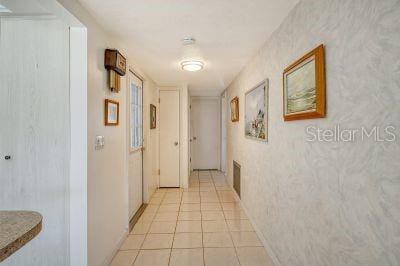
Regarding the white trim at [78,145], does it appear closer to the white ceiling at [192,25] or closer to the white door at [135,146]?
the white ceiling at [192,25]

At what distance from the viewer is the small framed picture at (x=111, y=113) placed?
2031 millimetres

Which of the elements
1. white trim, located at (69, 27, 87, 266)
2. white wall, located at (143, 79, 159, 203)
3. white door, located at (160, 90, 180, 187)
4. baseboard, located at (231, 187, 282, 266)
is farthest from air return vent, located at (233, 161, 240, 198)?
white trim, located at (69, 27, 87, 266)

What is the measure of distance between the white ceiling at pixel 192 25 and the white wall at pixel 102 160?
0.47 ft

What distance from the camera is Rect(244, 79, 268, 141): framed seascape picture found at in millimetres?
2426

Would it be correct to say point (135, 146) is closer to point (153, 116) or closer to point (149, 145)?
point (149, 145)

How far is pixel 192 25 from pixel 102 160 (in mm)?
1489

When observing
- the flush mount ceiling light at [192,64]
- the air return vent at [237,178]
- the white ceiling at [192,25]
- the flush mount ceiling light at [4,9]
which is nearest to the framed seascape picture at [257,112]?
the white ceiling at [192,25]

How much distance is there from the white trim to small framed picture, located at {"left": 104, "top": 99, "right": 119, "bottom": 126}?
337 millimetres

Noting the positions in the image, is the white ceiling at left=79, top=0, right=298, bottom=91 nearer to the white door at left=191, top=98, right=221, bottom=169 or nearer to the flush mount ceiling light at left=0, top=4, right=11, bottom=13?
the flush mount ceiling light at left=0, top=4, right=11, bottom=13

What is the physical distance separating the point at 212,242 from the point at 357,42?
2.35 m

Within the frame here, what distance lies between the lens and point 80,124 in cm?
170

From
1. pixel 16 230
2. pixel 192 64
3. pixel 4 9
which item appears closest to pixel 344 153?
pixel 16 230

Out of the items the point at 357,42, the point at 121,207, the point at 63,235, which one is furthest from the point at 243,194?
the point at 357,42

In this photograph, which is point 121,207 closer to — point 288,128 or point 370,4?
point 288,128
